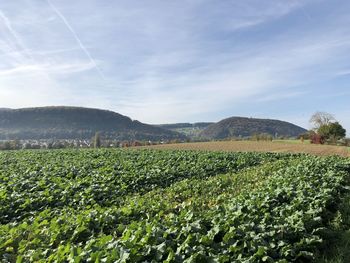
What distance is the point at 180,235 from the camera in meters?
7.07

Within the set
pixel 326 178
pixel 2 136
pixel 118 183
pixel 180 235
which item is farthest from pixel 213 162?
pixel 2 136

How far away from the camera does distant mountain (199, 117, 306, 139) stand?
171500 millimetres

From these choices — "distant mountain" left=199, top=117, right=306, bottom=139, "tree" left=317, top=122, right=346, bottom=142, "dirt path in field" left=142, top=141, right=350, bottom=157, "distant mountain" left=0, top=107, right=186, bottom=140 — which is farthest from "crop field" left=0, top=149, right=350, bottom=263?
"distant mountain" left=0, top=107, right=186, bottom=140

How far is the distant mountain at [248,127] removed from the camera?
172 m

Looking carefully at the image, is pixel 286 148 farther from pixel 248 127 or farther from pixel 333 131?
pixel 248 127

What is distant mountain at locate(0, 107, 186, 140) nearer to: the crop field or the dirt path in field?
the dirt path in field

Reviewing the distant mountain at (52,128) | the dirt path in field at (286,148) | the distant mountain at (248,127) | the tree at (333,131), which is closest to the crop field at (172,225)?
the dirt path in field at (286,148)

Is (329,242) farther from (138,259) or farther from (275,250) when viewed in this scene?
(138,259)

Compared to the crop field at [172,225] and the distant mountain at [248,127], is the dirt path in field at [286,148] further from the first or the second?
the distant mountain at [248,127]

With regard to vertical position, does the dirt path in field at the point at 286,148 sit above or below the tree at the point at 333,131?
below

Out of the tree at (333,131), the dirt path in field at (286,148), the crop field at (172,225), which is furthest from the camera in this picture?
the tree at (333,131)

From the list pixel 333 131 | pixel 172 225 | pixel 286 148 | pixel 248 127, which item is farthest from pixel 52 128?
pixel 172 225

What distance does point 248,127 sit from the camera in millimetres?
175500

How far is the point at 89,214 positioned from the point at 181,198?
229 inches
